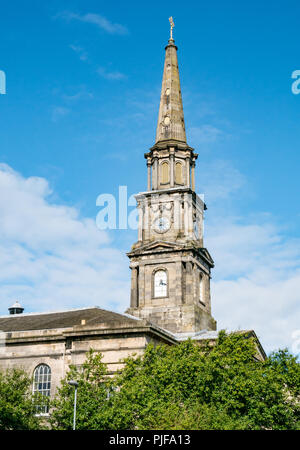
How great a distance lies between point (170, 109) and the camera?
217 feet

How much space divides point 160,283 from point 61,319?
1415cm

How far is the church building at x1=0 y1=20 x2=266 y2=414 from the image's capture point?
41.8 meters

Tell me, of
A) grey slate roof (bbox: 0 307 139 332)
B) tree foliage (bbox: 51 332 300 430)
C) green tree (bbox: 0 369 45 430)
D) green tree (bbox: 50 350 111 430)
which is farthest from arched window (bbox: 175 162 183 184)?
green tree (bbox: 0 369 45 430)

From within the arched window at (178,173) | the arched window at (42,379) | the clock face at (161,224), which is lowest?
the arched window at (42,379)

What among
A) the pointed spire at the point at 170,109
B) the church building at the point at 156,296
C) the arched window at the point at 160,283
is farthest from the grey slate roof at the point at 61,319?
the pointed spire at the point at 170,109

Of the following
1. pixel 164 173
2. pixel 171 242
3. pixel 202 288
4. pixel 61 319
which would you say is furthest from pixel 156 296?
pixel 61 319

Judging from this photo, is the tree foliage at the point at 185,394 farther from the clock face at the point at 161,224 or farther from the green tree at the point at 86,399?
the clock face at the point at 161,224

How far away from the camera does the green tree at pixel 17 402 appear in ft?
114

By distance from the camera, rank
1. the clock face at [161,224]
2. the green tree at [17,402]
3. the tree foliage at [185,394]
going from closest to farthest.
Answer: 1. the tree foliage at [185,394]
2. the green tree at [17,402]
3. the clock face at [161,224]

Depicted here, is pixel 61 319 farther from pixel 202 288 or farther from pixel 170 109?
pixel 170 109

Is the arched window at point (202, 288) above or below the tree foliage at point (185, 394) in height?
above

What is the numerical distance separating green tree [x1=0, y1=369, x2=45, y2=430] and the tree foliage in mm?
1396
